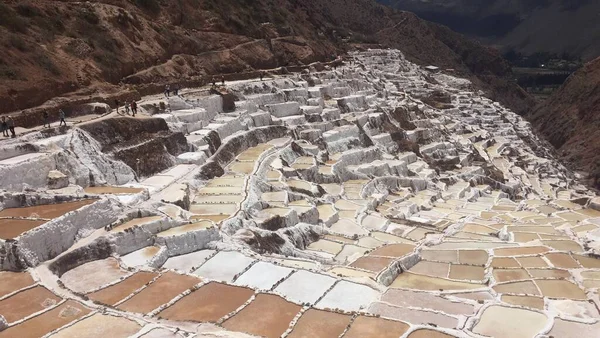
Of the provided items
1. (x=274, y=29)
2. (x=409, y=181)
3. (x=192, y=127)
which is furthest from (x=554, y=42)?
(x=192, y=127)

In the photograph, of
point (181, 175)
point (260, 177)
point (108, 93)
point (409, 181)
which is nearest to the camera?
point (181, 175)

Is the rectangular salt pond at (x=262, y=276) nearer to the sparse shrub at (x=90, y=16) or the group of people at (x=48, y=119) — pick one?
the group of people at (x=48, y=119)

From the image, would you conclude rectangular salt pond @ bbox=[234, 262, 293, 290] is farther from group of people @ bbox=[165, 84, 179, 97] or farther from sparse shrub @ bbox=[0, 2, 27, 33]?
sparse shrub @ bbox=[0, 2, 27, 33]

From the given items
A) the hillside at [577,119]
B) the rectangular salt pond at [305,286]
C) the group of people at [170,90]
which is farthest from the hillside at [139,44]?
the hillside at [577,119]

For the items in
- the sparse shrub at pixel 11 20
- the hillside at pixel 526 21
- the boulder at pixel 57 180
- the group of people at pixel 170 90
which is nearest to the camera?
the boulder at pixel 57 180

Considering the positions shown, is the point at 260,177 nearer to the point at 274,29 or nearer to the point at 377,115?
the point at 377,115

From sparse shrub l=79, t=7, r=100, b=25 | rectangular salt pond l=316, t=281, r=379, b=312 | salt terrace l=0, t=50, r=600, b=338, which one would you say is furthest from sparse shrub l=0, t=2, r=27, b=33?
rectangular salt pond l=316, t=281, r=379, b=312
